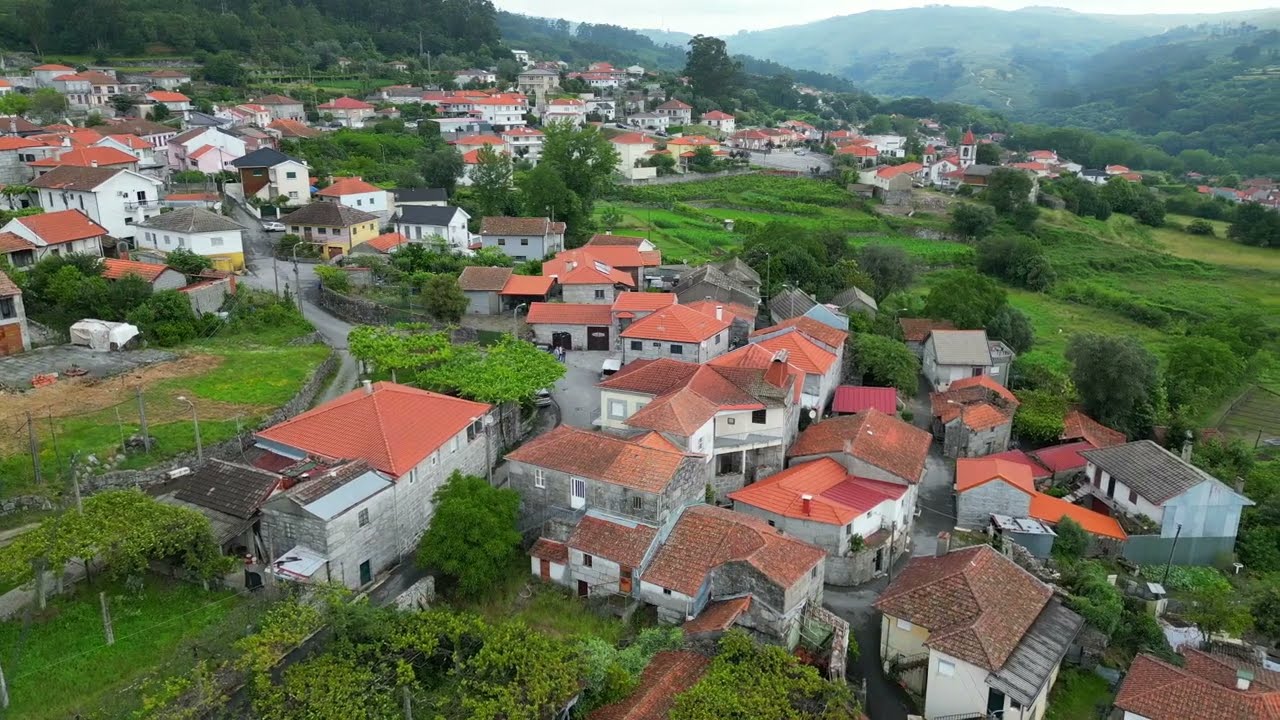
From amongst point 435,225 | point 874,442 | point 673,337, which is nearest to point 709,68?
point 435,225

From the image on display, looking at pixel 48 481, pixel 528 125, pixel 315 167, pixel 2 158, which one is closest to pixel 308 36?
pixel 528 125

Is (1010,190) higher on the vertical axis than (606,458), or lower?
higher

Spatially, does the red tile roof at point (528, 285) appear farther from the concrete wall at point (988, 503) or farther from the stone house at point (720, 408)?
the concrete wall at point (988, 503)

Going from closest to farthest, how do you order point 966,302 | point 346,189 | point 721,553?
1. point 721,553
2. point 966,302
3. point 346,189

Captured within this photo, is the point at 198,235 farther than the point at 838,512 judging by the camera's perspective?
Yes

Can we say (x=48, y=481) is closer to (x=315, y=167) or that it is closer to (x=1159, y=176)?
(x=315, y=167)

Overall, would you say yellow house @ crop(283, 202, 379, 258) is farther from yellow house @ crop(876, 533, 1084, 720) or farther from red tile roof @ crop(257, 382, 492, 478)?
yellow house @ crop(876, 533, 1084, 720)

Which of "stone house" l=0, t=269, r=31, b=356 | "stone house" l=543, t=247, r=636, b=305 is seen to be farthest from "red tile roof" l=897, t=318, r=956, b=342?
"stone house" l=0, t=269, r=31, b=356

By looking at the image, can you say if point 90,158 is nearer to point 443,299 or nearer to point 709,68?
point 443,299
